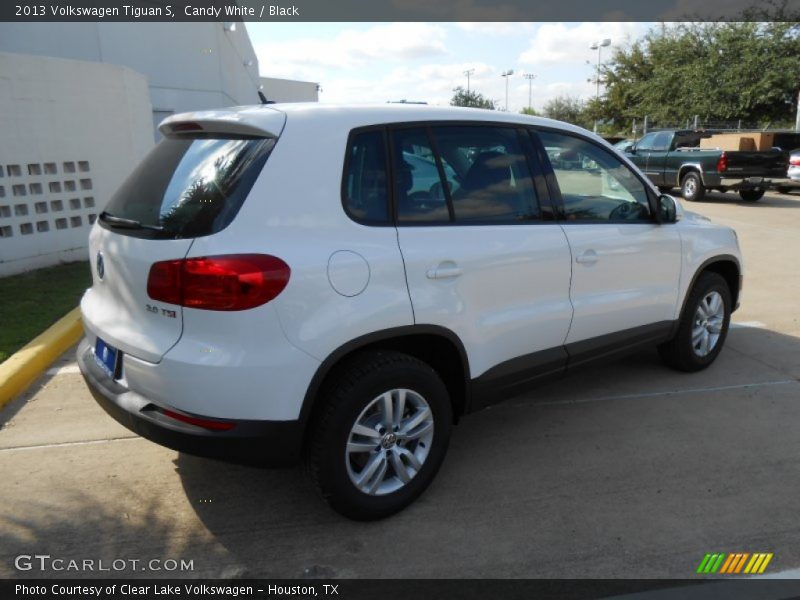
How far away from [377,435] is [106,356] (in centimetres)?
131

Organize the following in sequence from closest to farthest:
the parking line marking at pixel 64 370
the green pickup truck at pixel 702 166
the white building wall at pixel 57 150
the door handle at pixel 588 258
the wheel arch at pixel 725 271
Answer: the door handle at pixel 588 258, the wheel arch at pixel 725 271, the parking line marking at pixel 64 370, the white building wall at pixel 57 150, the green pickup truck at pixel 702 166

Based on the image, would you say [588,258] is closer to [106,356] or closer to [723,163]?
[106,356]

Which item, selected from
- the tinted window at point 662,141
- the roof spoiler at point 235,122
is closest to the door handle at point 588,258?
the roof spoiler at point 235,122

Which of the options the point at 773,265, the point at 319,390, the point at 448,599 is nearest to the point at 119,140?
the point at 319,390

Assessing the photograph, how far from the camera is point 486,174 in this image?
3.48 m

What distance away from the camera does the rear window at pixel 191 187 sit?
267 centimetres

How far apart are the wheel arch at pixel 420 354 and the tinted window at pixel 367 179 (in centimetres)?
53

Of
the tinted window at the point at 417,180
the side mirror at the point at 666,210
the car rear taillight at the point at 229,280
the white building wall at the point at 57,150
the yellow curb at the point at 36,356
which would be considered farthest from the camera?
the white building wall at the point at 57,150

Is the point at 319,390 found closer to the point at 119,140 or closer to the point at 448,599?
the point at 448,599

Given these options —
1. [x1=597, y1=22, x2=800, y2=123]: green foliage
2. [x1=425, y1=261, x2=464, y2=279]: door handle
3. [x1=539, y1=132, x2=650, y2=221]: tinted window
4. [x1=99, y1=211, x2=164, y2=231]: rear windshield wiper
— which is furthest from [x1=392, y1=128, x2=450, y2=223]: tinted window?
[x1=597, y1=22, x2=800, y2=123]: green foliage

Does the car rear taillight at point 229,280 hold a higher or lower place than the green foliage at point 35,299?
higher

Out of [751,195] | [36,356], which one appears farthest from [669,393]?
[751,195]

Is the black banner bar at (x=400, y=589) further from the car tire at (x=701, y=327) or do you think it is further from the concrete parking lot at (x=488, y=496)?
the car tire at (x=701, y=327)

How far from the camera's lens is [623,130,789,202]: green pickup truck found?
50.5 ft
